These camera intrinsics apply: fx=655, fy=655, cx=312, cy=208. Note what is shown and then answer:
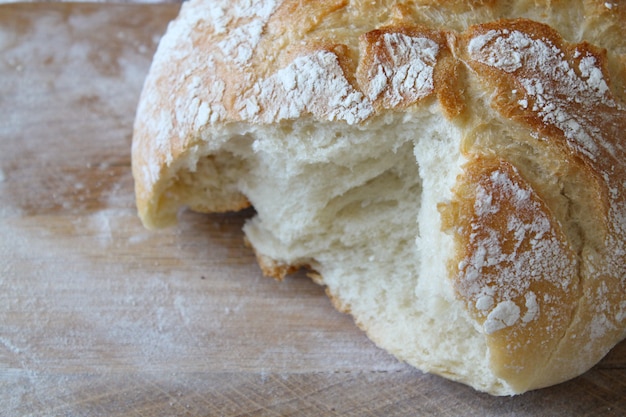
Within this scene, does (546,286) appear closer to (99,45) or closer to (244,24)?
(244,24)

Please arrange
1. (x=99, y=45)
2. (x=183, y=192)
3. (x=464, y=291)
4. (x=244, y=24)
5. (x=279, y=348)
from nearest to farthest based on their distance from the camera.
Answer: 1. (x=464, y=291)
2. (x=244, y=24)
3. (x=279, y=348)
4. (x=183, y=192)
5. (x=99, y=45)

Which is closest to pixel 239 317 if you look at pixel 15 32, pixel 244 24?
pixel 244 24

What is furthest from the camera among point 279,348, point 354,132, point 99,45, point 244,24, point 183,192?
point 99,45

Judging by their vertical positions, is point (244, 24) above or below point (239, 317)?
above

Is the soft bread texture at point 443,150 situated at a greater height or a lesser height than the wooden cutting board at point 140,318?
greater

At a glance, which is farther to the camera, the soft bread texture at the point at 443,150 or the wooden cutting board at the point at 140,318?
the wooden cutting board at the point at 140,318
